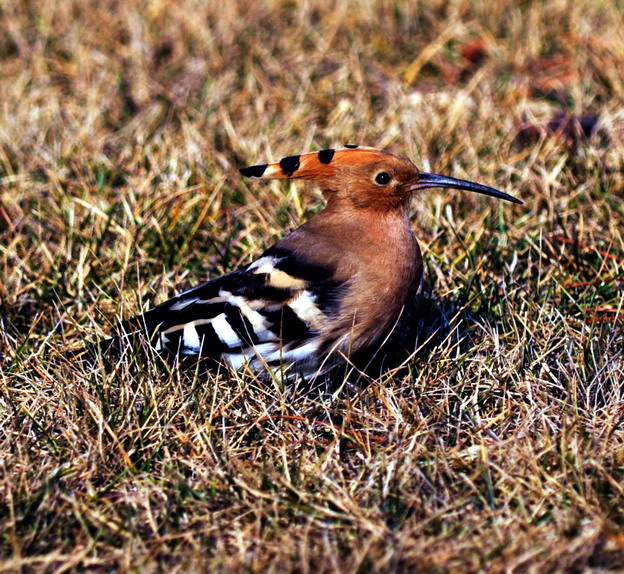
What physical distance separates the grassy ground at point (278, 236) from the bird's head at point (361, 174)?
0.38 meters

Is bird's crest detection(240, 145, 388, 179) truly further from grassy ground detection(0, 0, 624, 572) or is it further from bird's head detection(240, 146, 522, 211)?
grassy ground detection(0, 0, 624, 572)

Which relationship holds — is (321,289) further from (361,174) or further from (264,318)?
(361,174)

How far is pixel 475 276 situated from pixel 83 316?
1211 mm

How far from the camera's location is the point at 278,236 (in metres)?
3.21

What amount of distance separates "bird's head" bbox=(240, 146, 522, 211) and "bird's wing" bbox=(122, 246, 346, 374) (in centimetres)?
24

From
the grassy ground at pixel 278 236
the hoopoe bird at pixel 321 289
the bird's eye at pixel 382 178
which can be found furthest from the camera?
the bird's eye at pixel 382 178

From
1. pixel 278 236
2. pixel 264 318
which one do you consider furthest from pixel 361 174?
pixel 278 236

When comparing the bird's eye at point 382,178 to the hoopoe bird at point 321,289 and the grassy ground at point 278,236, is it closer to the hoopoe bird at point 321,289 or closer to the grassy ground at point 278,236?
the hoopoe bird at point 321,289

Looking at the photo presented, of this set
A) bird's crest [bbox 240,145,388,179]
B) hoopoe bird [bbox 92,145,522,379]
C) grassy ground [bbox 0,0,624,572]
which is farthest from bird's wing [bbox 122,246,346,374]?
bird's crest [bbox 240,145,388,179]

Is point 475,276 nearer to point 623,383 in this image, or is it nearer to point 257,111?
point 623,383

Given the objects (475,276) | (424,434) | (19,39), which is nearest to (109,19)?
(19,39)

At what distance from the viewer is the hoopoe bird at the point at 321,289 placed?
2504 mm

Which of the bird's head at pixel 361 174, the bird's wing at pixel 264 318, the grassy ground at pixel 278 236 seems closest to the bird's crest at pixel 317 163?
the bird's head at pixel 361 174

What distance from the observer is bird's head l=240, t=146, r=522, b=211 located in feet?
8.58
